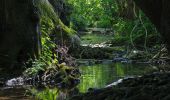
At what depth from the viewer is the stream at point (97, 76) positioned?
13089 millimetres

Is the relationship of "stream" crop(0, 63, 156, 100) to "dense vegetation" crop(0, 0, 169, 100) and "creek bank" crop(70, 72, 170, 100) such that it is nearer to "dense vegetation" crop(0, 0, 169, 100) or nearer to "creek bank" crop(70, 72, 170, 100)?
"dense vegetation" crop(0, 0, 169, 100)

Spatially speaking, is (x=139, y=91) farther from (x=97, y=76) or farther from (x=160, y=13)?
(x=97, y=76)

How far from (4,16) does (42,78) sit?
2.53m

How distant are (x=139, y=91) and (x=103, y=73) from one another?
1101 cm

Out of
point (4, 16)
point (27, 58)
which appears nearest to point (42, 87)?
point (27, 58)

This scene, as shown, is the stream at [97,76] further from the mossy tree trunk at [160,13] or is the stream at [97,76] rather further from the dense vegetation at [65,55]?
the mossy tree trunk at [160,13]

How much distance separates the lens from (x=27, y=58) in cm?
1594

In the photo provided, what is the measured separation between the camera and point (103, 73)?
1758 centimetres

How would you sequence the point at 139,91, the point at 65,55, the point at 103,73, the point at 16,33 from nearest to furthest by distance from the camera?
the point at 139,91 < the point at 16,33 < the point at 65,55 < the point at 103,73

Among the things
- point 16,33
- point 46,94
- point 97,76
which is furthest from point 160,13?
point 97,76

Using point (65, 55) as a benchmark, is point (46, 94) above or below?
below

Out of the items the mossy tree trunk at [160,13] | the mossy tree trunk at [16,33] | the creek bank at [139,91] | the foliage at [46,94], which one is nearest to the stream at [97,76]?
the foliage at [46,94]

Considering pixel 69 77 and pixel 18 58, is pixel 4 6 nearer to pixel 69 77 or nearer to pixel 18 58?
pixel 18 58

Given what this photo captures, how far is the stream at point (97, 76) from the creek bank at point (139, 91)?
535 centimetres
